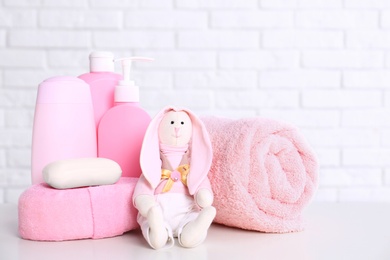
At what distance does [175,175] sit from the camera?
77 centimetres

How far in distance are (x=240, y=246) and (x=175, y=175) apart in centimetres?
13

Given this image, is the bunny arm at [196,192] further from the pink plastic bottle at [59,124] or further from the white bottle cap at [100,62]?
the white bottle cap at [100,62]

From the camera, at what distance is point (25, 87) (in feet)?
4.79

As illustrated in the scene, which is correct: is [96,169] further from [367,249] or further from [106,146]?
[367,249]

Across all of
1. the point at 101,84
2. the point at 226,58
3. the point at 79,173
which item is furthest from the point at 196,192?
the point at 226,58

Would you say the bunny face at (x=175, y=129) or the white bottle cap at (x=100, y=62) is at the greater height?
the white bottle cap at (x=100, y=62)

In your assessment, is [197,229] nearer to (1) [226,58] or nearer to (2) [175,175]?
(2) [175,175]

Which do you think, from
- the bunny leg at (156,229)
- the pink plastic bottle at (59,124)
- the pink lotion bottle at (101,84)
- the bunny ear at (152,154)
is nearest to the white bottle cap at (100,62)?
the pink lotion bottle at (101,84)

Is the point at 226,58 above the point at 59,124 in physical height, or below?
above

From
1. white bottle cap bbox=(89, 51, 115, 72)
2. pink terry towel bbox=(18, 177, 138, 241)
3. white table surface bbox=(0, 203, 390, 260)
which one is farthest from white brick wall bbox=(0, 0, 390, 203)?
pink terry towel bbox=(18, 177, 138, 241)

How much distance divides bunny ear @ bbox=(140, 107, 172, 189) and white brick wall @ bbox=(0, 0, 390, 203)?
69cm

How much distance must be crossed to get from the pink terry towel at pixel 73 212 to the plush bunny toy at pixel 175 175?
0.11 feet

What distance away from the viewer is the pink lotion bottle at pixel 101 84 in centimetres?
91

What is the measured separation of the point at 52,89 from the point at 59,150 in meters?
0.10
